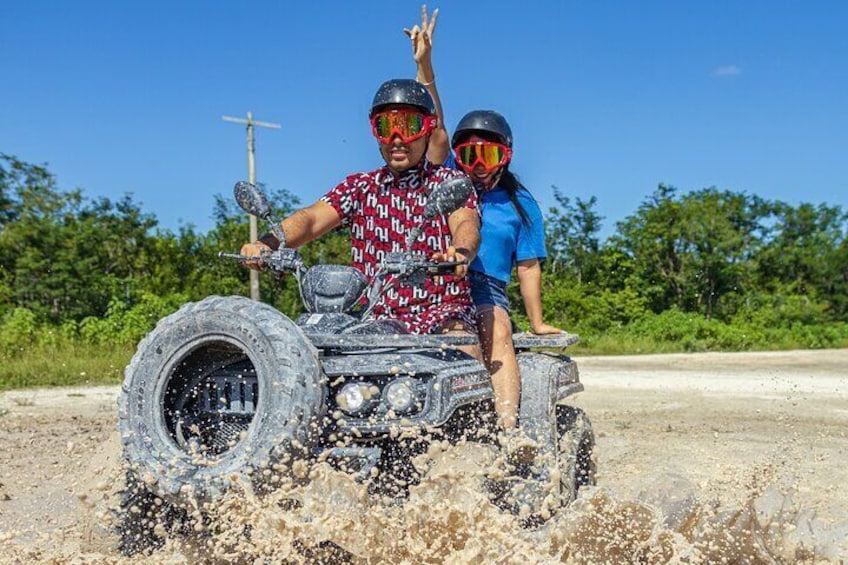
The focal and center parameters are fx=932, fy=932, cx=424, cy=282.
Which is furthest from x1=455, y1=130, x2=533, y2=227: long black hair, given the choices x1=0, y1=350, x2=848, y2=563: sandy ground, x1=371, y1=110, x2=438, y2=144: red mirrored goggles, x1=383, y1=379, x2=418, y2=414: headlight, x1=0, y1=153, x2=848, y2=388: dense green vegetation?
x1=0, y1=153, x2=848, y2=388: dense green vegetation

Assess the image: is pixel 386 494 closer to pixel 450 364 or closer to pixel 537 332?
pixel 450 364

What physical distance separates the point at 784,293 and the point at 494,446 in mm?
37615

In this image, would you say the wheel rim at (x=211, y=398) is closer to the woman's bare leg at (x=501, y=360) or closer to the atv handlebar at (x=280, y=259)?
the atv handlebar at (x=280, y=259)

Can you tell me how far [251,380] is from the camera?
3250 millimetres

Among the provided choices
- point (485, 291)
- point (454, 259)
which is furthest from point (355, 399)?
point (485, 291)

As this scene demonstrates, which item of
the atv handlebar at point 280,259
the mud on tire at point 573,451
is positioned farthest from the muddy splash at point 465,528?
the atv handlebar at point 280,259

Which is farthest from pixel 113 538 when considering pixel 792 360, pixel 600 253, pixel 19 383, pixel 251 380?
pixel 600 253

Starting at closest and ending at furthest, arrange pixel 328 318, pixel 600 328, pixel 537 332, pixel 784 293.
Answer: pixel 328 318
pixel 537 332
pixel 600 328
pixel 784 293

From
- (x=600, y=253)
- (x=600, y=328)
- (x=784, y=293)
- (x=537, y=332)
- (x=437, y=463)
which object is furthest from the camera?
(x=784, y=293)

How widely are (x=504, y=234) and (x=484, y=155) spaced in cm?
41

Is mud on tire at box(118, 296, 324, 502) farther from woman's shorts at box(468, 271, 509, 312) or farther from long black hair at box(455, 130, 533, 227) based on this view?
long black hair at box(455, 130, 533, 227)

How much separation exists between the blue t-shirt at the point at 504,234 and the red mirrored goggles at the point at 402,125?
31.7 inches

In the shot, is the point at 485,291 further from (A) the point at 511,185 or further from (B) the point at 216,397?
(B) the point at 216,397

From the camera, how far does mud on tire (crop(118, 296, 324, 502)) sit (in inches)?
117
